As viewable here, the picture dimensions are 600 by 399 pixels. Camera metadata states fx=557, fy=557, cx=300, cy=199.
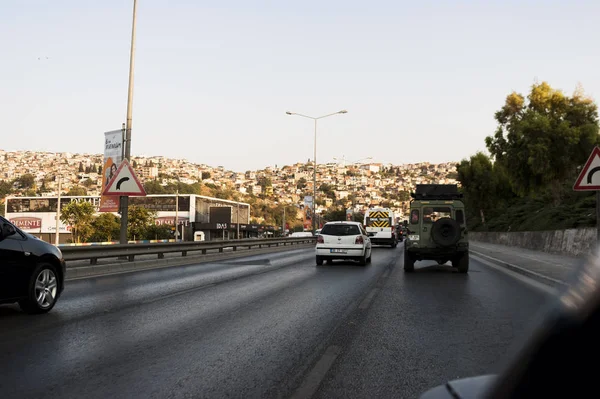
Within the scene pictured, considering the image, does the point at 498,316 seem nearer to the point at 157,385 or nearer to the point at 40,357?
the point at 157,385

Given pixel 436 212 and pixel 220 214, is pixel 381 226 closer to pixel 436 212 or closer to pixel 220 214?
pixel 436 212

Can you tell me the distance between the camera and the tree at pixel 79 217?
85.2 metres

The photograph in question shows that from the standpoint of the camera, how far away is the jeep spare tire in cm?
1702

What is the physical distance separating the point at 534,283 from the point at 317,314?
25.9ft

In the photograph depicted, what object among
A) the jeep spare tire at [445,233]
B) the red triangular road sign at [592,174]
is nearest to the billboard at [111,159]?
the jeep spare tire at [445,233]

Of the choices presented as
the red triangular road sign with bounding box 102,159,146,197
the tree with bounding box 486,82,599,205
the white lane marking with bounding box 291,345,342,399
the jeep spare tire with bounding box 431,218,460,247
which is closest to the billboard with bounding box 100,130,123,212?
the red triangular road sign with bounding box 102,159,146,197

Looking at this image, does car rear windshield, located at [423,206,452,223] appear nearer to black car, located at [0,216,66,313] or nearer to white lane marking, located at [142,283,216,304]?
white lane marking, located at [142,283,216,304]

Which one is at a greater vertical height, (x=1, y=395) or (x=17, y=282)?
(x=17, y=282)

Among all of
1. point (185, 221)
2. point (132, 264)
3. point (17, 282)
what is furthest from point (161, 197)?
point (17, 282)

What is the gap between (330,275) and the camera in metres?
16.6

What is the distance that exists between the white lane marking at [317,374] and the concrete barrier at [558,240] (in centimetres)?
1408

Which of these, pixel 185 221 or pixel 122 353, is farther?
pixel 185 221

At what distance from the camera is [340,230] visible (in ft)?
69.4

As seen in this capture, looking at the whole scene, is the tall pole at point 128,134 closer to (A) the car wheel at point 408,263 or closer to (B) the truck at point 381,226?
(A) the car wheel at point 408,263
